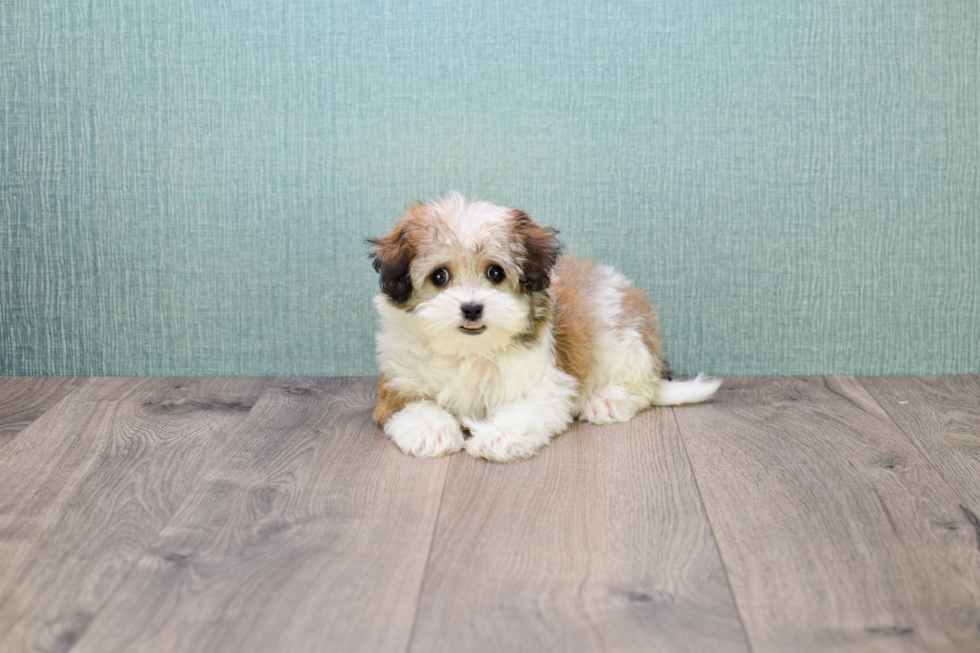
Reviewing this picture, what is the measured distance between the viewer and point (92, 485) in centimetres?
189

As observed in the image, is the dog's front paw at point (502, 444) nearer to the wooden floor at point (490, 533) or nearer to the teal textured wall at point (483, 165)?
the wooden floor at point (490, 533)

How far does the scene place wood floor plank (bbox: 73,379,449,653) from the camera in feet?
4.38

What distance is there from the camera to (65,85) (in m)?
2.66

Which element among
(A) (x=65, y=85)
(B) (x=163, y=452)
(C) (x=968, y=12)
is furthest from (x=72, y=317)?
(C) (x=968, y=12)

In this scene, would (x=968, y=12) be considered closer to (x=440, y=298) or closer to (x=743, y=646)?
(x=440, y=298)

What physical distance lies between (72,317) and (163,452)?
2.98 feet

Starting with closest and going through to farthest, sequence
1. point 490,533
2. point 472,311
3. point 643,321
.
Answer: point 490,533 < point 472,311 < point 643,321

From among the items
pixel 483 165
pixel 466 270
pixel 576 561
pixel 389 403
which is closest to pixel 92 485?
pixel 389 403

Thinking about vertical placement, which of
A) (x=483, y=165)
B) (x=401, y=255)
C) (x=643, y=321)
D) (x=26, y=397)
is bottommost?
(x=26, y=397)

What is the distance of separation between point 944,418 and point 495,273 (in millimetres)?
1263

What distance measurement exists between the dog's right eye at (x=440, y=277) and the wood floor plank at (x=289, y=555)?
405mm

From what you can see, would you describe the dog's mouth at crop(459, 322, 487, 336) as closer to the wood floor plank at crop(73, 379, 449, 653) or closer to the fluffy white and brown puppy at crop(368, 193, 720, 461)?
the fluffy white and brown puppy at crop(368, 193, 720, 461)

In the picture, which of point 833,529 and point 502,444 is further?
point 502,444

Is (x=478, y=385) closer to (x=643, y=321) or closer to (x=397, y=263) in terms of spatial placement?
(x=397, y=263)
